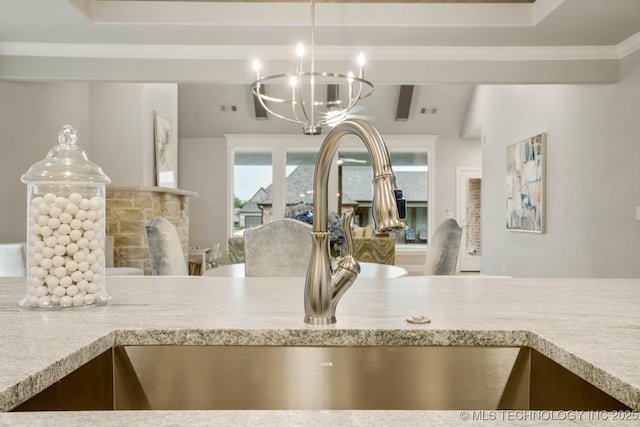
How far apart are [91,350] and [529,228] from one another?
587 cm

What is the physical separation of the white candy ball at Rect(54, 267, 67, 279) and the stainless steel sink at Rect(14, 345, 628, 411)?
24 cm

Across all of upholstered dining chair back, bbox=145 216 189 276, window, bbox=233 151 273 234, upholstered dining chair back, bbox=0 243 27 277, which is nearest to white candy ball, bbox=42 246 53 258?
upholstered dining chair back, bbox=145 216 189 276

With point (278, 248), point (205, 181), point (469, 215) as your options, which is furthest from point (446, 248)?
point (205, 181)

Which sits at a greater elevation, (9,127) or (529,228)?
(9,127)

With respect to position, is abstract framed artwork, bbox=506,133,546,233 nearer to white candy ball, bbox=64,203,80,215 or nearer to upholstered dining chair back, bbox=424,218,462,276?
upholstered dining chair back, bbox=424,218,462,276

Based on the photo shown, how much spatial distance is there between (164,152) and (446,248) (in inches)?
183

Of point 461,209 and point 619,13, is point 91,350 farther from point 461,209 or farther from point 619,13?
point 461,209

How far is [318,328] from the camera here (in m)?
0.88

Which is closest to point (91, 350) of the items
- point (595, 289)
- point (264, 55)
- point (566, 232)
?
point (595, 289)

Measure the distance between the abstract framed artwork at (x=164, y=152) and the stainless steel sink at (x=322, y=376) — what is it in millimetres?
6049

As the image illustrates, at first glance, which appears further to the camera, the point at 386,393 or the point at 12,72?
the point at 12,72

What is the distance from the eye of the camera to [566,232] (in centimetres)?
514

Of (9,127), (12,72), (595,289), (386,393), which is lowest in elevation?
(386,393)

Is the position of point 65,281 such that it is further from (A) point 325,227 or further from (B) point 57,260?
(A) point 325,227
